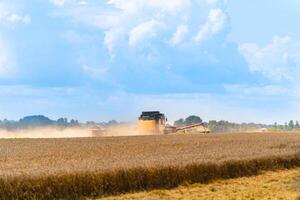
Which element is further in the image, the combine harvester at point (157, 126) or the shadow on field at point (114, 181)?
the combine harvester at point (157, 126)

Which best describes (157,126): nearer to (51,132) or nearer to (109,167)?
(51,132)

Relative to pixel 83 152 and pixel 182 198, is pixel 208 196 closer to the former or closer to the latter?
pixel 182 198

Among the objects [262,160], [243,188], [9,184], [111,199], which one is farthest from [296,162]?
[9,184]

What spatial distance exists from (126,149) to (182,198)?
28.9 ft

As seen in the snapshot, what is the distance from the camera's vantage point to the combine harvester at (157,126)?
54.5 metres

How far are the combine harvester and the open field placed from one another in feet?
108

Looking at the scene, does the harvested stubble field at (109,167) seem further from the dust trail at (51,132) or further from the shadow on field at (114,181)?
the dust trail at (51,132)

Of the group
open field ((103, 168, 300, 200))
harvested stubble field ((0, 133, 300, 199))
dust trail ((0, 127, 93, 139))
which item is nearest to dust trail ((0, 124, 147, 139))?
dust trail ((0, 127, 93, 139))

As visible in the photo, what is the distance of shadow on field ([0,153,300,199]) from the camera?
16125 mm

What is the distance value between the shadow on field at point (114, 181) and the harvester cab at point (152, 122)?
32776 millimetres

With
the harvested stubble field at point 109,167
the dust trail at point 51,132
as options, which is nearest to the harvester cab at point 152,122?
the dust trail at point 51,132

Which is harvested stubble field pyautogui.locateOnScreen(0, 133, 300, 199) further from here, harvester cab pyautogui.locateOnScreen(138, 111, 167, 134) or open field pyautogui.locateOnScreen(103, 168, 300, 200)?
harvester cab pyautogui.locateOnScreen(138, 111, 167, 134)

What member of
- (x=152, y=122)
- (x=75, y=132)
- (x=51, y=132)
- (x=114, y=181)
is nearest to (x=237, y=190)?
(x=114, y=181)

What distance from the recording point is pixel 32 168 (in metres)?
18.3
